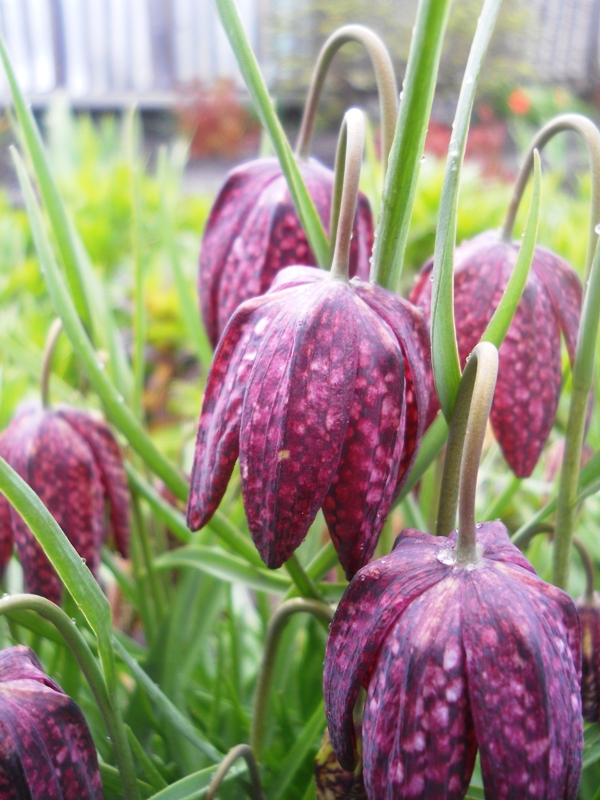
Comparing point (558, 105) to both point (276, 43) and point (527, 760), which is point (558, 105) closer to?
point (276, 43)

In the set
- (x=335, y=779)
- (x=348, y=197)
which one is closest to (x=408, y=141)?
(x=348, y=197)

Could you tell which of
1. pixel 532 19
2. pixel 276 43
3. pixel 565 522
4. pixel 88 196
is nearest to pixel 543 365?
pixel 565 522

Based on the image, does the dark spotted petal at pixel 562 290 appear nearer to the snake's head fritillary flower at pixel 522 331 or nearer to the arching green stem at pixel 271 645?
the snake's head fritillary flower at pixel 522 331

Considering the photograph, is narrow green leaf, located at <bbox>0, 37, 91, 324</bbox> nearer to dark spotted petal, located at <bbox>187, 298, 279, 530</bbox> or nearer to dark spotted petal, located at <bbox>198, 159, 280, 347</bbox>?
dark spotted petal, located at <bbox>198, 159, 280, 347</bbox>

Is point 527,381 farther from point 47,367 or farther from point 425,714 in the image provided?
point 47,367

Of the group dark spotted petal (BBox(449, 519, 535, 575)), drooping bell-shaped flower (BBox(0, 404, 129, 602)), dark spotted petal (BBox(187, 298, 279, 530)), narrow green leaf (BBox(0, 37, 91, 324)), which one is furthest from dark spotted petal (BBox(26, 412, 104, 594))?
dark spotted petal (BBox(449, 519, 535, 575))

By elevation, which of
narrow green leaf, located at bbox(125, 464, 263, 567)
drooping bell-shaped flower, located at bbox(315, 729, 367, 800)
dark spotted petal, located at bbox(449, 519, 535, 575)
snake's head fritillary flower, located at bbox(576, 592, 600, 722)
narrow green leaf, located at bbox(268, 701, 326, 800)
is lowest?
narrow green leaf, located at bbox(268, 701, 326, 800)

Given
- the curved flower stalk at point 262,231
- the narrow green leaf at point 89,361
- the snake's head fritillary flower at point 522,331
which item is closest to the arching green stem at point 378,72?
the curved flower stalk at point 262,231
